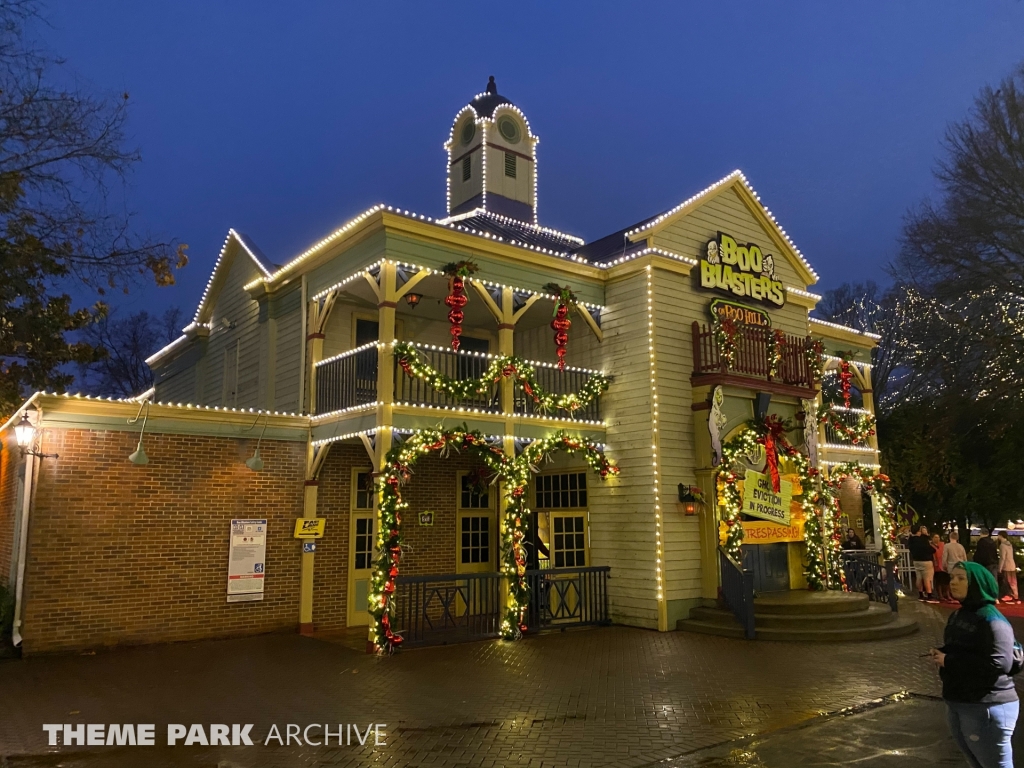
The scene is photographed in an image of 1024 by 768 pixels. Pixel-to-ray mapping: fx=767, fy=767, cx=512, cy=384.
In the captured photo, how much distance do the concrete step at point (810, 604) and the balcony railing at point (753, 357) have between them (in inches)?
154

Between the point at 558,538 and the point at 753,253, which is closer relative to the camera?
the point at 558,538

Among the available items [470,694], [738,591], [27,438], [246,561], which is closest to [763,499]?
[738,591]

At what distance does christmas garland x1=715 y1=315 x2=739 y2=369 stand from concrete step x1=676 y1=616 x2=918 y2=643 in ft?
14.7

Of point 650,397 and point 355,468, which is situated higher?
point 650,397

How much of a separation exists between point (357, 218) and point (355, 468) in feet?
14.6

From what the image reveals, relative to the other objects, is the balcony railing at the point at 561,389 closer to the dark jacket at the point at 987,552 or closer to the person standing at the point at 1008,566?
the dark jacket at the point at 987,552

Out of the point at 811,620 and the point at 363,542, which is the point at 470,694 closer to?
the point at 363,542

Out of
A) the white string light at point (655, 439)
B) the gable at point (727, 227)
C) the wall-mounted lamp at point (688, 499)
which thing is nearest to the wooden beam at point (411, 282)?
the white string light at point (655, 439)

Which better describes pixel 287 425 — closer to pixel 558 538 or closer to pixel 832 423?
pixel 558 538

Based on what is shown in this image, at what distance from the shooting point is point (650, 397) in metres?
13.2

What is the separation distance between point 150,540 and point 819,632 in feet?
33.0

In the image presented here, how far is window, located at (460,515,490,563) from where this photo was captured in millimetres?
14906

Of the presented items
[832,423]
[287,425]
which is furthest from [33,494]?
[832,423]

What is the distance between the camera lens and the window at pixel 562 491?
47.2 ft
